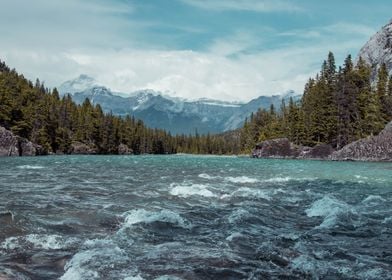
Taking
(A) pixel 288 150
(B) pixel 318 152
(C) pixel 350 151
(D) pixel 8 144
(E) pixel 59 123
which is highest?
(E) pixel 59 123

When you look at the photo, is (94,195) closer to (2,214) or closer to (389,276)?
(2,214)

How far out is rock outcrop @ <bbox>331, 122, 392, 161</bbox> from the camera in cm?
7844

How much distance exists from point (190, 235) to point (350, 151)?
248ft

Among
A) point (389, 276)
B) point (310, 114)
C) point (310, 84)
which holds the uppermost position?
point (310, 84)

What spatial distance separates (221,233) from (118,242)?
11.7 ft

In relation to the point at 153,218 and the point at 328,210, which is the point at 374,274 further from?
the point at 328,210

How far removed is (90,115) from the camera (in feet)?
541

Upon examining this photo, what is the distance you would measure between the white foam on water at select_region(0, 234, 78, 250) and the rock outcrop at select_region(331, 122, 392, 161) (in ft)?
240

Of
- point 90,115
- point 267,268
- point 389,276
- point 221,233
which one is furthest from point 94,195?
point 90,115

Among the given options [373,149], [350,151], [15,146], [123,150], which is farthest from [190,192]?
[123,150]

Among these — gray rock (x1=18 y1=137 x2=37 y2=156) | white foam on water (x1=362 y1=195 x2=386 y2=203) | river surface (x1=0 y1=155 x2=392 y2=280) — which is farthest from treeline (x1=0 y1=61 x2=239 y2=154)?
white foam on water (x1=362 y1=195 x2=386 y2=203)

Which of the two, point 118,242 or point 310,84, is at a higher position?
point 310,84

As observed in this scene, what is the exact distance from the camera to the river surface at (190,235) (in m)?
10.8

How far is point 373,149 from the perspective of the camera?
80438 millimetres
